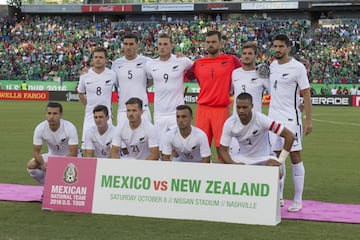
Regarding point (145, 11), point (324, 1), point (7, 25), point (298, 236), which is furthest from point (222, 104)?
point (7, 25)

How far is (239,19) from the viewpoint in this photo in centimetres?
5634

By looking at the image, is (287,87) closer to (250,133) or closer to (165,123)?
(250,133)

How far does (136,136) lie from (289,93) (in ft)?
7.02

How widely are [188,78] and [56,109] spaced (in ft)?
7.12

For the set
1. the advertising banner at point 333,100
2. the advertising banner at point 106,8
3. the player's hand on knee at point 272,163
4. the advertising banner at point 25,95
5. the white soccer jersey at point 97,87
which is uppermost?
the advertising banner at point 106,8

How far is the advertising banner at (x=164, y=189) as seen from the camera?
8.15m

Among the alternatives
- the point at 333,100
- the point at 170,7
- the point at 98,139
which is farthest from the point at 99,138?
the point at 170,7

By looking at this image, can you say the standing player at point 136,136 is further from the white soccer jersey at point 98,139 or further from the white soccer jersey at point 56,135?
the white soccer jersey at point 56,135

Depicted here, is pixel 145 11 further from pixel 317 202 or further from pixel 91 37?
pixel 317 202

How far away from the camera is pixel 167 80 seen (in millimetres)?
10469

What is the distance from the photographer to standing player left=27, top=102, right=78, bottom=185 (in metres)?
9.64

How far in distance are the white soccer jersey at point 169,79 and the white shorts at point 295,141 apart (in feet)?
5.45

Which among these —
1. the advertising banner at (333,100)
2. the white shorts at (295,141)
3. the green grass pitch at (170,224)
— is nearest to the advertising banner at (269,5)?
the advertising banner at (333,100)

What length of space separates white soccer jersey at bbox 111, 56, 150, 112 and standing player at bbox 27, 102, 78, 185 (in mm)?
1297
